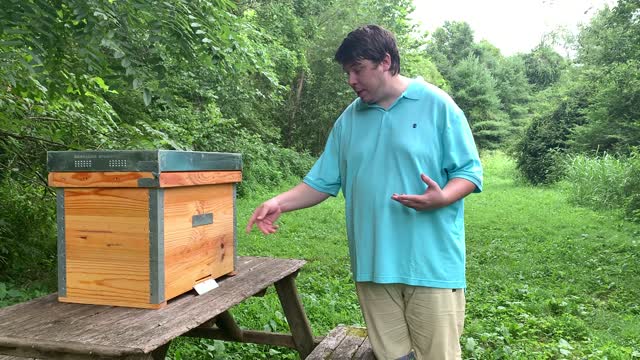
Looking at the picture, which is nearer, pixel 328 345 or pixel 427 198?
pixel 427 198

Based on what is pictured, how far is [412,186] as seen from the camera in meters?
2.22

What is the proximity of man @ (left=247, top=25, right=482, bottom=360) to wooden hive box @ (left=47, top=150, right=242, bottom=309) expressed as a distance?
70 cm

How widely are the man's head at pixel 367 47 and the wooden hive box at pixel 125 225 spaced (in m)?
0.74

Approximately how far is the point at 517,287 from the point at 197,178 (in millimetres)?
4751

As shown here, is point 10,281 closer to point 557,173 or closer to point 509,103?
point 557,173

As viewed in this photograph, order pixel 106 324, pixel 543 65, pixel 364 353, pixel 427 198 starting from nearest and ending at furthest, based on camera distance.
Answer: pixel 106 324, pixel 427 198, pixel 364 353, pixel 543 65

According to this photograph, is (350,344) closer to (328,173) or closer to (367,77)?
(328,173)

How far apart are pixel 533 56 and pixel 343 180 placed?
47.1 meters

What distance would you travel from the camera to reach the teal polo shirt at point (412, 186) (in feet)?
7.18

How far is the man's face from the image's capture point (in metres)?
2.21

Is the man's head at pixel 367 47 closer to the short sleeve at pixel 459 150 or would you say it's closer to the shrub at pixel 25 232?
the short sleeve at pixel 459 150

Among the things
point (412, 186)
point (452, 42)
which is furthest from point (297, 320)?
point (452, 42)

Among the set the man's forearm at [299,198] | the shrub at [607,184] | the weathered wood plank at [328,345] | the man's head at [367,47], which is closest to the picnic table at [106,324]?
the man's forearm at [299,198]

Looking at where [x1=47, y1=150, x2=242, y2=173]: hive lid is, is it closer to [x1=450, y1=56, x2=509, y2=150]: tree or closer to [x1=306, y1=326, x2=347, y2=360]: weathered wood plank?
[x1=306, y1=326, x2=347, y2=360]: weathered wood plank
